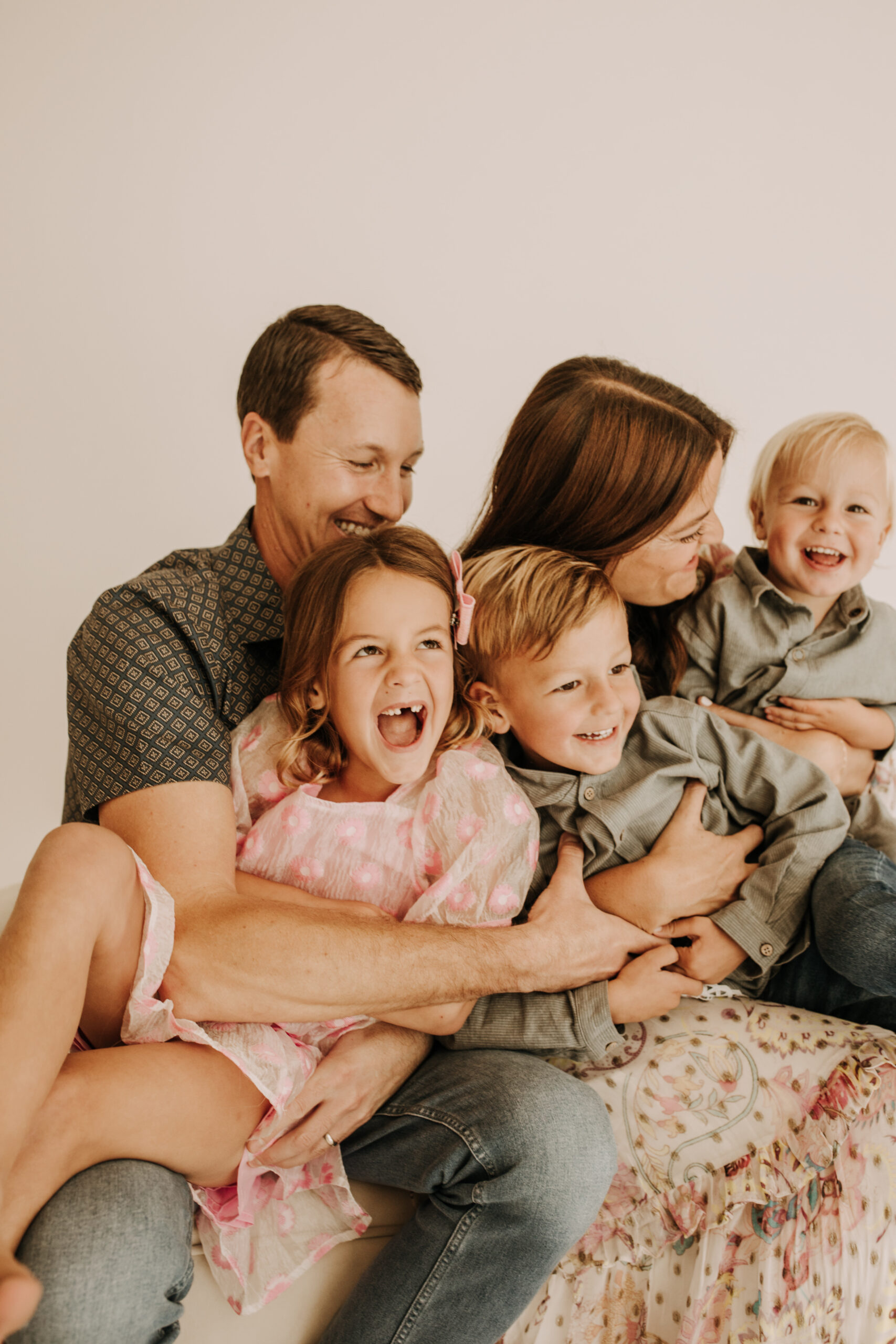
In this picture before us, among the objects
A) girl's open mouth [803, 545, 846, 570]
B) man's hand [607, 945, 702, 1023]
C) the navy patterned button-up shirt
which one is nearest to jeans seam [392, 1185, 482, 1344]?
man's hand [607, 945, 702, 1023]

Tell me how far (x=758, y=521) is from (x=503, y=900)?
109cm

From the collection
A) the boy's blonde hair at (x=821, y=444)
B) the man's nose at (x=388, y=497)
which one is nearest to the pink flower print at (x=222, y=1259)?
the man's nose at (x=388, y=497)

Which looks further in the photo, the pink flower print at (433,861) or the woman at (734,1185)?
the pink flower print at (433,861)

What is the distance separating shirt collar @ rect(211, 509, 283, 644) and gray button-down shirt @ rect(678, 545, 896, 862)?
0.84 m

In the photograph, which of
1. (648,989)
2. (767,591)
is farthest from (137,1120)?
(767,591)

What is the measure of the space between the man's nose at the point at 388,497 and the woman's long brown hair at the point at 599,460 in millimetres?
194

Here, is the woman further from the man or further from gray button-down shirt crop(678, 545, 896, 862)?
gray button-down shirt crop(678, 545, 896, 862)

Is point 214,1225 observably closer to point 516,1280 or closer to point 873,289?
point 516,1280

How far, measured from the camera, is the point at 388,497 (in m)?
2.14

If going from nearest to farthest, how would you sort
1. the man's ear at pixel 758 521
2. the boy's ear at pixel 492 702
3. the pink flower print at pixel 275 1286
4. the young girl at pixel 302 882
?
1. the young girl at pixel 302 882
2. the pink flower print at pixel 275 1286
3. the boy's ear at pixel 492 702
4. the man's ear at pixel 758 521

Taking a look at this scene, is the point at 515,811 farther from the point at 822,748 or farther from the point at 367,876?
the point at 822,748

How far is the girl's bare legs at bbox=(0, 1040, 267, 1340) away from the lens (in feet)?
4.23

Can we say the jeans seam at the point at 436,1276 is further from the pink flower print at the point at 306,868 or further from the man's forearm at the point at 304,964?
the pink flower print at the point at 306,868

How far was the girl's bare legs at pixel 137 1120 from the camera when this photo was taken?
4.23ft
